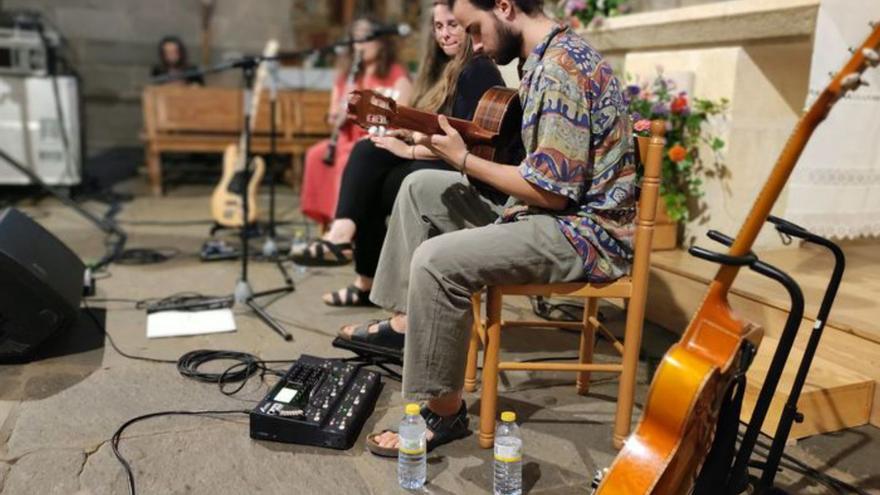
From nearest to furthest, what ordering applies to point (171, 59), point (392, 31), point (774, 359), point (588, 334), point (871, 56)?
point (871, 56)
point (774, 359)
point (588, 334)
point (392, 31)
point (171, 59)

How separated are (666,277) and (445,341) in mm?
1406

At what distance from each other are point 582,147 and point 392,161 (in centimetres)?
123

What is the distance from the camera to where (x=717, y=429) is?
1270 mm

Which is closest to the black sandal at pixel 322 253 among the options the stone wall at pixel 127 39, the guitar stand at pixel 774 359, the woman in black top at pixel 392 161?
the woman in black top at pixel 392 161

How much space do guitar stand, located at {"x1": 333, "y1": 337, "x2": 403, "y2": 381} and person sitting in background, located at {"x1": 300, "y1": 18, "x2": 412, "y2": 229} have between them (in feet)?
4.59

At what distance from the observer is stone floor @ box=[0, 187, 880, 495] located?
1.65 metres

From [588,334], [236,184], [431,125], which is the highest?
[431,125]

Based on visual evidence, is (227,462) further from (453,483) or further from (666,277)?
(666,277)

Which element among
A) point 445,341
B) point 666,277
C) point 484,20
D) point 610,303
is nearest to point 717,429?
point 445,341

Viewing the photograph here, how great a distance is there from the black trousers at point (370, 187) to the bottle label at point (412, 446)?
1.22 meters

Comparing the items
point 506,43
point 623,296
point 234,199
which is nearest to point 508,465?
point 623,296

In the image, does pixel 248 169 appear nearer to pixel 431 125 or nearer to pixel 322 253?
pixel 322 253

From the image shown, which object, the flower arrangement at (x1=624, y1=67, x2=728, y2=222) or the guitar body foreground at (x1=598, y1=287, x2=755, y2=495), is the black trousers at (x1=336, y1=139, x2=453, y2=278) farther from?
the guitar body foreground at (x1=598, y1=287, x2=755, y2=495)

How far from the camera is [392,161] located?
2.71 m
